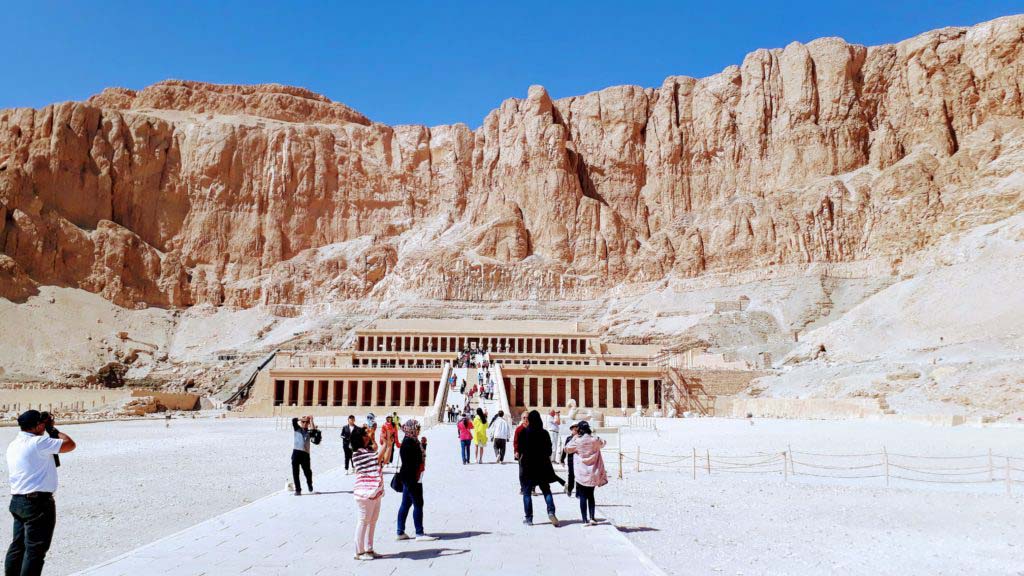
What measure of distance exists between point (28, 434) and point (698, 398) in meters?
50.6

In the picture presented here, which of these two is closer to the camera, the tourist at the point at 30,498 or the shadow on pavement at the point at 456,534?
the tourist at the point at 30,498

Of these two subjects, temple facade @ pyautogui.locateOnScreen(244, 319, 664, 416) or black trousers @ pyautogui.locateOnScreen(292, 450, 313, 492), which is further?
temple facade @ pyautogui.locateOnScreen(244, 319, 664, 416)

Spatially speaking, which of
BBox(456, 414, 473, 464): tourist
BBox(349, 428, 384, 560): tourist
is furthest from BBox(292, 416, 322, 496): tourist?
BBox(349, 428, 384, 560): tourist

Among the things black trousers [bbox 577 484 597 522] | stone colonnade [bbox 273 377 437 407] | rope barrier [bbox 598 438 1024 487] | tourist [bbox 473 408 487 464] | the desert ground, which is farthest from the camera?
stone colonnade [bbox 273 377 437 407]

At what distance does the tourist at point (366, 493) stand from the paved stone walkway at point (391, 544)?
24cm

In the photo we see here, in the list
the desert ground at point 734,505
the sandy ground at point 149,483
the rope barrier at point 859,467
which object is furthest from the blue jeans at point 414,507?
the rope barrier at point 859,467

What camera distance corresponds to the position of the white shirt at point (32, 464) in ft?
28.2

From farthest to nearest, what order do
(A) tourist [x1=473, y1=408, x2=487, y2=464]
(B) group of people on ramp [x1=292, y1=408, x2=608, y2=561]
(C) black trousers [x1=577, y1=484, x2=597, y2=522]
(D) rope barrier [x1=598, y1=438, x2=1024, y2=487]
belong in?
(A) tourist [x1=473, y1=408, x2=487, y2=464]
(D) rope barrier [x1=598, y1=438, x2=1024, y2=487]
(C) black trousers [x1=577, y1=484, x2=597, y2=522]
(B) group of people on ramp [x1=292, y1=408, x2=608, y2=561]

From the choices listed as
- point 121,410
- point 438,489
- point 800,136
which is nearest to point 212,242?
point 121,410

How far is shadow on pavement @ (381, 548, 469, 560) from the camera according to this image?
1030cm

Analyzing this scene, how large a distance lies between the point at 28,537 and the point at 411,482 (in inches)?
190

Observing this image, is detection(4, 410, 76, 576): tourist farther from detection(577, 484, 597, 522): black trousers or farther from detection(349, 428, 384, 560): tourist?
detection(577, 484, 597, 522): black trousers

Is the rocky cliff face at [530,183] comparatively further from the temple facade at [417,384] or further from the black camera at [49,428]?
the black camera at [49,428]

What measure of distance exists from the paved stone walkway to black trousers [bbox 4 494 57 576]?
0.69 metres
